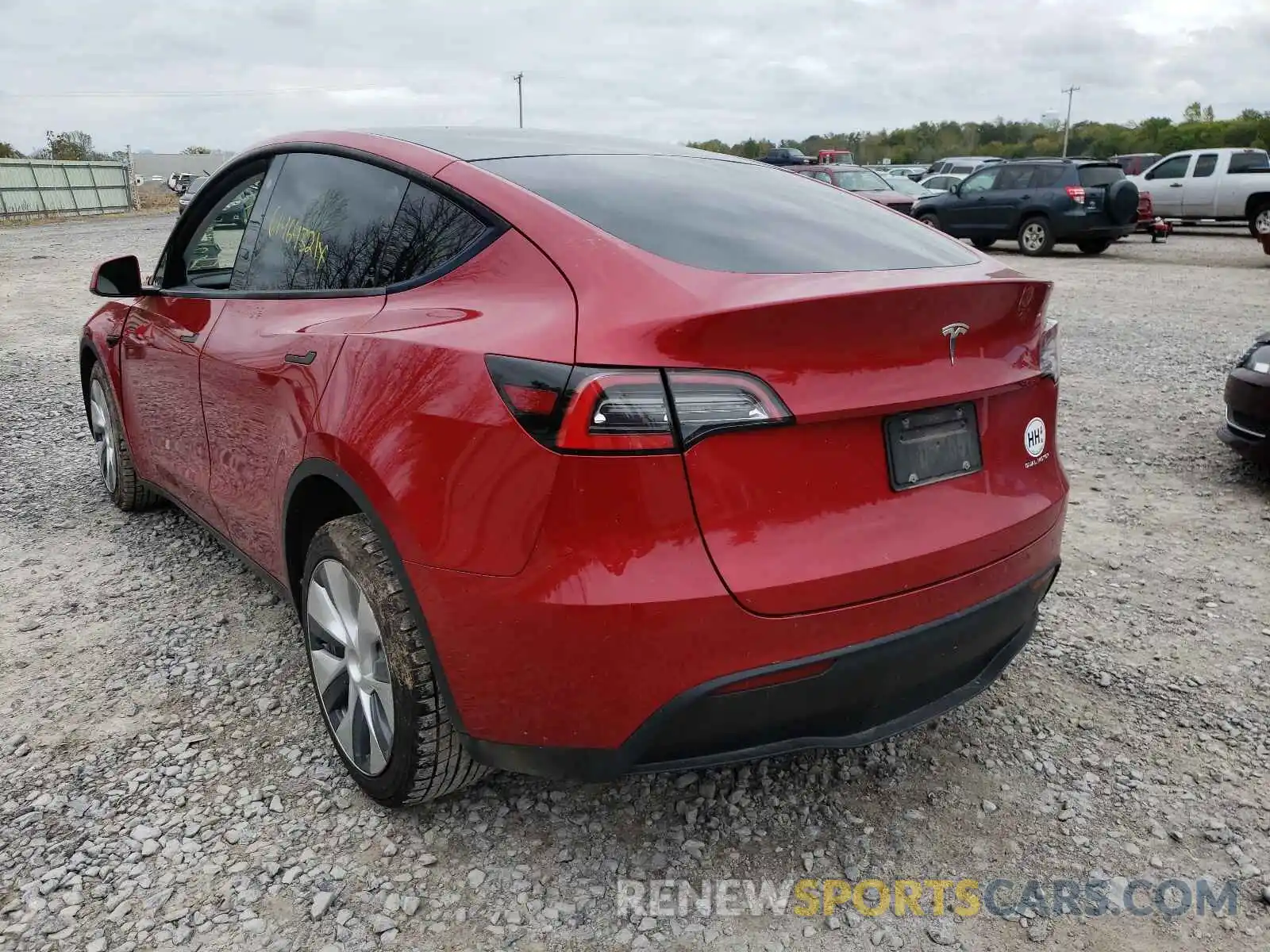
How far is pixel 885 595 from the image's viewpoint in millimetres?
1966

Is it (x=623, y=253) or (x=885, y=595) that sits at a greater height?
(x=623, y=253)

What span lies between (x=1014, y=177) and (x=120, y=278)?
16524 millimetres

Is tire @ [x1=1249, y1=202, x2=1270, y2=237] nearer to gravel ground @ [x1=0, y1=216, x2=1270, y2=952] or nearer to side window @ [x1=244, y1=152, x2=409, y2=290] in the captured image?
gravel ground @ [x1=0, y1=216, x2=1270, y2=952]

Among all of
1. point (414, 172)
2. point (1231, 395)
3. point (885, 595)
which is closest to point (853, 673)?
point (885, 595)

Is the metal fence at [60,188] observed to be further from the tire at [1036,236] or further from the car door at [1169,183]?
the car door at [1169,183]

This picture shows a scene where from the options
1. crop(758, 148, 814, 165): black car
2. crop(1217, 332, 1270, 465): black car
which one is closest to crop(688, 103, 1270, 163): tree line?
crop(758, 148, 814, 165): black car

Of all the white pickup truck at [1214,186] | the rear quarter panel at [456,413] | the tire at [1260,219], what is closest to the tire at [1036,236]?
the white pickup truck at [1214,186]

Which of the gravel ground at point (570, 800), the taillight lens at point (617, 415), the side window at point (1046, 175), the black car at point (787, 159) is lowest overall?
the gravel ground at point (570, 800)

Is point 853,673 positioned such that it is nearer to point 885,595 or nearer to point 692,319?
point 885,595

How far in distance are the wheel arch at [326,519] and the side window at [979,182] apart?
56.4ft

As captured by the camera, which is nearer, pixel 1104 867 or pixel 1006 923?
pixel 1006 923

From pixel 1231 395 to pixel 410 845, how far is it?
4.25 meters

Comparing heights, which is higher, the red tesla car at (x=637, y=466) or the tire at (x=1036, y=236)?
the red tesla car at (x=637, y=466)

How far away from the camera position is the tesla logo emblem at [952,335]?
6.81ft
